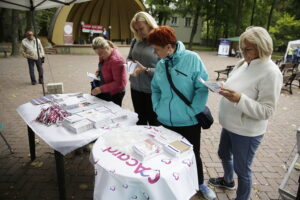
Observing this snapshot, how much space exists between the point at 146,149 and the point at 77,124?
33.3 inches

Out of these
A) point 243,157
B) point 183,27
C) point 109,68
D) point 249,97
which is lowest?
point 243,157

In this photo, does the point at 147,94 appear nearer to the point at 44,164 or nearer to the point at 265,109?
the point at 265,109

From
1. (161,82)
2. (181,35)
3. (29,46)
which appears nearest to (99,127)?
(161,82)

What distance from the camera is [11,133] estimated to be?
4305 mm

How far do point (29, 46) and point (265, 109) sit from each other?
8550 mm

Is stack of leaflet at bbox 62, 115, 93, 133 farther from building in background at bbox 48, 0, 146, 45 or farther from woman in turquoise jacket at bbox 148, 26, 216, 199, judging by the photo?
building in background at bbox 48, 0, 146, 45

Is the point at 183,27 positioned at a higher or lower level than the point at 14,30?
higher

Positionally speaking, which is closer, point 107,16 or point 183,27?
point 107,16

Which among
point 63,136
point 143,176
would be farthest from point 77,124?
point 143,176

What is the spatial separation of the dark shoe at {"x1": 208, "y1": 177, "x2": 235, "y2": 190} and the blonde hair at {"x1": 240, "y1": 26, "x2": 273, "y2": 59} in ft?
5.85

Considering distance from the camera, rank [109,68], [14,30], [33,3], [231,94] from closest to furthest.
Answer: [231,94], [109,68], [33,3], [14,30]

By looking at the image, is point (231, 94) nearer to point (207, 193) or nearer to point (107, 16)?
point (207, 193)

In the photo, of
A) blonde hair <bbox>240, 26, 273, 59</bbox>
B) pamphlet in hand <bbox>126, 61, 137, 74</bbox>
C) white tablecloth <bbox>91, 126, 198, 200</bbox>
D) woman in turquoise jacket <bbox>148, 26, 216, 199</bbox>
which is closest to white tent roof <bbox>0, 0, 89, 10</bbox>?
pamphlet in hand <bbox>126, 61, 137, 74</bbox>

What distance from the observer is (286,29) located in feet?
101
